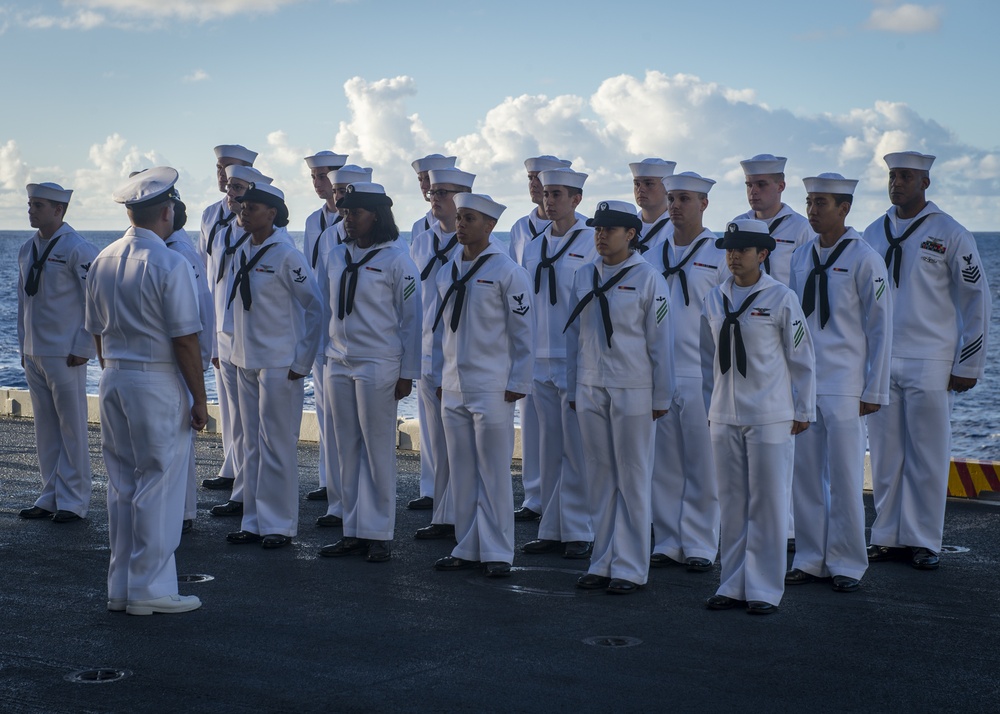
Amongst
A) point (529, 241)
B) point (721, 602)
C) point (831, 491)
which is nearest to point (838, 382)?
point (831, 491)

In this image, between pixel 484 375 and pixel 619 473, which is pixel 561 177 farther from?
pixel 619 473

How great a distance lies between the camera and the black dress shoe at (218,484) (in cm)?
1062

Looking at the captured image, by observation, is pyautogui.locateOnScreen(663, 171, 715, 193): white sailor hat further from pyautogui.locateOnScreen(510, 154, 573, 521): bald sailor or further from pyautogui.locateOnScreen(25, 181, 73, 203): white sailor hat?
pyautogui.locateOnScreen(25, 181, 73, 203): white sailor hat

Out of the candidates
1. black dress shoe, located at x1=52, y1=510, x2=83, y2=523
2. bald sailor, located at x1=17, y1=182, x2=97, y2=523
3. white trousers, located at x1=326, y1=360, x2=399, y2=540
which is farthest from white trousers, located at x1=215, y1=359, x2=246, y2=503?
black dress shoe, located at x1=52, y1=510, x2=83, y2=523

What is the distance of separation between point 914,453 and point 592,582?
2.44 metres

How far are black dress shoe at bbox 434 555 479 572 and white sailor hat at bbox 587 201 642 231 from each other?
7.32 ft

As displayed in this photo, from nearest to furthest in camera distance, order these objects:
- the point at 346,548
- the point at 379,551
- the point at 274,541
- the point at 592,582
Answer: the point at 592,582, the point at 379,551, the point at 346,548, the point at 274,541

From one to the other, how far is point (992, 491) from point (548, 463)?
12.8 ft

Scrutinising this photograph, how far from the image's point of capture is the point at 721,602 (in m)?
6.95

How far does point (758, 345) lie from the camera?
693cm

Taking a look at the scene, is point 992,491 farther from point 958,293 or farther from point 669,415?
point 669,415

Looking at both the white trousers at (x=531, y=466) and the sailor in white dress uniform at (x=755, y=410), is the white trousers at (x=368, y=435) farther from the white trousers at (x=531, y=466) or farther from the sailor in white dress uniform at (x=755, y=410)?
the sailor in white dress uniform at (x=755, y=410)

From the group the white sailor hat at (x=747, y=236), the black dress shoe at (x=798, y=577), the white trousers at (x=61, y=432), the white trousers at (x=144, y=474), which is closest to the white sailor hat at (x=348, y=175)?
the white trousers at (x=61, y=432)

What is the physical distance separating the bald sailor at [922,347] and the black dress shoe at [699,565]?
1.14 meters
